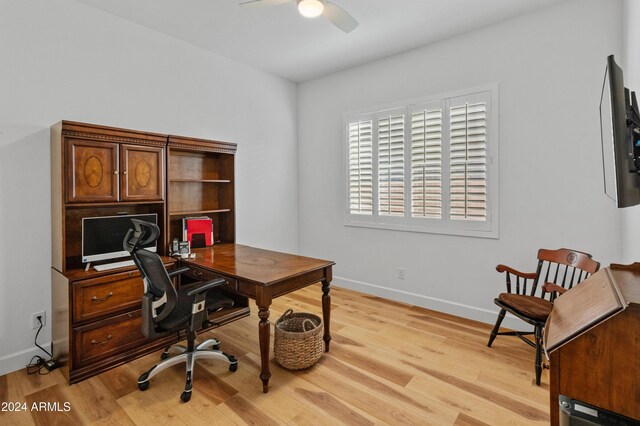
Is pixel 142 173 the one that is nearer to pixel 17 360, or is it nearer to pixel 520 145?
pixel 17 360

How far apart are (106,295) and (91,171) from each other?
3.19ft

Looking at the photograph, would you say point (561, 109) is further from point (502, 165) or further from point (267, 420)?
point (267, 420)

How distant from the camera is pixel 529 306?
2373 mm

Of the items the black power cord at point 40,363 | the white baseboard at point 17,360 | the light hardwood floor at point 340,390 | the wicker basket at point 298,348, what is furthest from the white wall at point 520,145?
the white baseboard at point 17,360

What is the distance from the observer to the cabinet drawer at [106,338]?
2303 millimetres

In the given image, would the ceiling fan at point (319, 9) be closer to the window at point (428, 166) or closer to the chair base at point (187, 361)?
the window at point (428, 166)

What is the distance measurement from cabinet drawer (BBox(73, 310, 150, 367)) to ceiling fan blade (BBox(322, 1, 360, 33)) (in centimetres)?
278

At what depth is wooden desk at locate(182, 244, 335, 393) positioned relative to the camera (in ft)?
7.09

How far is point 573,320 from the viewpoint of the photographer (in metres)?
1.09

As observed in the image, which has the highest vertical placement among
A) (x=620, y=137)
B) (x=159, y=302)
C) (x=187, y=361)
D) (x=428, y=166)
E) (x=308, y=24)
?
(x=308, y=24)

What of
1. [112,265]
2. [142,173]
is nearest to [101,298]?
[112,265]

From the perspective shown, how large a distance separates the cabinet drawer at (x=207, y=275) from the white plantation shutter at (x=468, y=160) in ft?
7.70

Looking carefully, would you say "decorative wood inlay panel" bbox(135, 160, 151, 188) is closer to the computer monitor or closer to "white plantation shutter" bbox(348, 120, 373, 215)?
the computer monitor

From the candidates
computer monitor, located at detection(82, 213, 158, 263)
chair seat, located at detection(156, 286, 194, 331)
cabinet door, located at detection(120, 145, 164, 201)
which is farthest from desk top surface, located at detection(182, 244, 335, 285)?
cabinet door, located at detection(120, 145, 164, 201)
